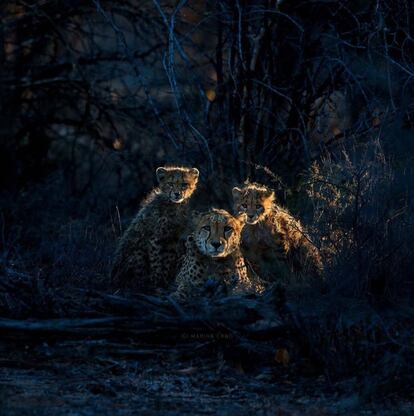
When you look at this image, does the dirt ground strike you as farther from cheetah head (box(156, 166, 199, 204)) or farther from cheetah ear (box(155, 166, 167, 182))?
cheetah ear (box(155, 166, 167, 182))

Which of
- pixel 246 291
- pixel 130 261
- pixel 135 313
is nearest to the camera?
pixel 135 313

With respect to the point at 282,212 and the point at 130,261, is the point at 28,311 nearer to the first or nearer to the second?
the point at 130,261

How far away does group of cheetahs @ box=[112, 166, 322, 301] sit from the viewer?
731cm

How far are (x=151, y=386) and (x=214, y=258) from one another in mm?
1892

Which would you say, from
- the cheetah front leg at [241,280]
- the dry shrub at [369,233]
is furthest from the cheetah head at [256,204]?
the dry shrub at [369,233]

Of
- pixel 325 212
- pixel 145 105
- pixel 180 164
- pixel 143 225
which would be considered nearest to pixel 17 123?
pixel 145 105

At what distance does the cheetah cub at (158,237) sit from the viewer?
26.6 ft

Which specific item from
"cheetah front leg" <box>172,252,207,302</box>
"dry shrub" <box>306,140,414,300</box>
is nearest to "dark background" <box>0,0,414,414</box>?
"dry shrub" <box>306,140,414,300</box>

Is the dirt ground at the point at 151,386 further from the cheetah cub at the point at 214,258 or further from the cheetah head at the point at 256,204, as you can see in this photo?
the cheetah head at the point at 256,204

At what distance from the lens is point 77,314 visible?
6.25 m

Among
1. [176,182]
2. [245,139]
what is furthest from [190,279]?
[245,139]

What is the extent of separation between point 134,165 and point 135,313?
605 centimetres

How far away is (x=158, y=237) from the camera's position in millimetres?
8336

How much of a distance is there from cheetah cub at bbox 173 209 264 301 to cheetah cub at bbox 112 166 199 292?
72 centimetres
